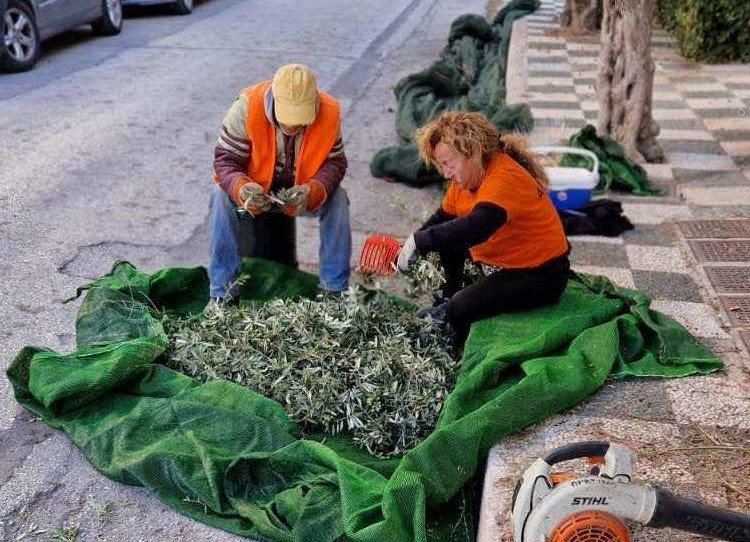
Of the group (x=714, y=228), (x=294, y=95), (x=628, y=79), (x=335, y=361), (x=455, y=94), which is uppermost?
(x=294, y=95)

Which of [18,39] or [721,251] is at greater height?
[18,39]

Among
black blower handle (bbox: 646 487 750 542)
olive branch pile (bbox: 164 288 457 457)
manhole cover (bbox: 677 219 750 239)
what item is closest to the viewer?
black blower handle (bbox: 646 487 750 542)

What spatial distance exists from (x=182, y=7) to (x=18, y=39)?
5.07m

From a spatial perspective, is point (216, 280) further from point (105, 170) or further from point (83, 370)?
point (105, 170)

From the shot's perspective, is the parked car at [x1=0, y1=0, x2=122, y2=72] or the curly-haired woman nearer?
the curly-haired woman

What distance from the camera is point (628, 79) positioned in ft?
21.7

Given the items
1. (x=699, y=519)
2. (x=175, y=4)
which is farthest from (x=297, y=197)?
(x=175, y=4)

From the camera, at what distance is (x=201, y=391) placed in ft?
11.7

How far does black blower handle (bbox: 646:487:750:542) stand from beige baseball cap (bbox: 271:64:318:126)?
248cm

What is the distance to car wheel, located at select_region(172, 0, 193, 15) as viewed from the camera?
47.1ft

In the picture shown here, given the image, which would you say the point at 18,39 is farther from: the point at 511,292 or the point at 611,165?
the point at 511,292

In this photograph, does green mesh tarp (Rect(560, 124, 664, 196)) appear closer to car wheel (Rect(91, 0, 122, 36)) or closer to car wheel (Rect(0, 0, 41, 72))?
car wheel (Rect(0, 0, 41, 72))

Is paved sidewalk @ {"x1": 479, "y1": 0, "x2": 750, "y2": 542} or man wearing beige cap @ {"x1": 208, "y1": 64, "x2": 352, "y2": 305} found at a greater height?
man wearing beige cap @ {"x1": 208, "y1": 64, "x2": 352, "y2": 305}

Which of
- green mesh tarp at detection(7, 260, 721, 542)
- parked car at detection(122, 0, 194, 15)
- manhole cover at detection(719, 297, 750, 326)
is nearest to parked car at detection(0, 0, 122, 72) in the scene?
parked car at detection(122, 0, 194, 15)
